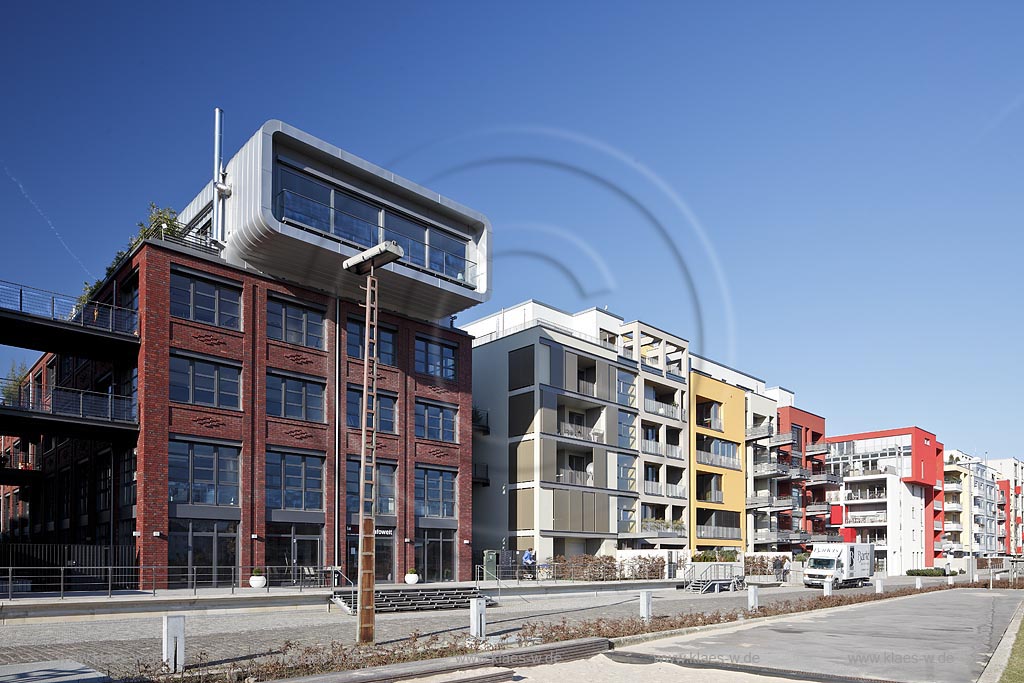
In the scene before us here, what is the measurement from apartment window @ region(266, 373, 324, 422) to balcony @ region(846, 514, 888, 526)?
73.4 meters

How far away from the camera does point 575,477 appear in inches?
2173

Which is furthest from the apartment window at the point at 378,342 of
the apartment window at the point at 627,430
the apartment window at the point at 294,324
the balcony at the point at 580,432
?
the apartment window at the point at 627,430

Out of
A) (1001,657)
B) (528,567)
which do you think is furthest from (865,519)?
(1001,657)

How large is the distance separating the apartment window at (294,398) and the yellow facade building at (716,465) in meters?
34.9

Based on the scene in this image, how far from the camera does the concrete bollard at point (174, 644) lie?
16.0 meters

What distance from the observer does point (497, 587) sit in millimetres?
39594

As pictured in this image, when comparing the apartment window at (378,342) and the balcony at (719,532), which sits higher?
the apartment window at (378,342)

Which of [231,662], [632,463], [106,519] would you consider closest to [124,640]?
[231,662]

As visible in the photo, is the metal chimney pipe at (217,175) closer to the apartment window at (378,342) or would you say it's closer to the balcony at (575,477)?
the apartment window at (378,342)

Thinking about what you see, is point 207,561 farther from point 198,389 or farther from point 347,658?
point 347,658

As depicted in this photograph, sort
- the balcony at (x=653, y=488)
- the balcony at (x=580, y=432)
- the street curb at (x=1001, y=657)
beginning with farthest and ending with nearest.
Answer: the balcony at (x=653, y=488) < the balcony at (x=580, y=432) < the street curb at (x=1001, y=657)

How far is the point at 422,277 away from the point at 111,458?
1533 centimetres

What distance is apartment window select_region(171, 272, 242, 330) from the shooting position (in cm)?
3547

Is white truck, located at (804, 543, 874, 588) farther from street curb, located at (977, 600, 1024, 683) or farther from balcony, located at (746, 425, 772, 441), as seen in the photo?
street curb, located at (977, 600, 1024, 683)
